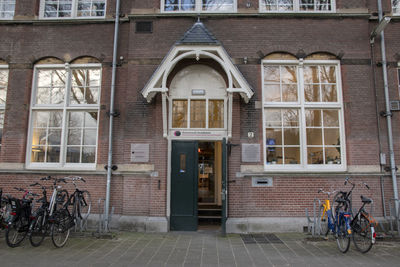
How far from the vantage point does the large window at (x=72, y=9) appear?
346 inches

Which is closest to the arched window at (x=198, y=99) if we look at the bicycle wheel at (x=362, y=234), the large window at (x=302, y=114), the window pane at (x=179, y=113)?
the window pane at (x=179, y=113)

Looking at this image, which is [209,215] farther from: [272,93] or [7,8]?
[7,8]

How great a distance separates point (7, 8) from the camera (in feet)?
29.7

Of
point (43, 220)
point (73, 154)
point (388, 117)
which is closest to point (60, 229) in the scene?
point (43, 220)

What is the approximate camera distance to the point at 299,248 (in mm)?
5852

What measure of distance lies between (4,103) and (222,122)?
7.10 meters

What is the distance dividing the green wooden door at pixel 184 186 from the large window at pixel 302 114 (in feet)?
7.21

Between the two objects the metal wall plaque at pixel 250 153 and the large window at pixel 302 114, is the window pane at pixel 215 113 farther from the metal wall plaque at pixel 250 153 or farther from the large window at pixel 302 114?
the large window at pixel 302 114

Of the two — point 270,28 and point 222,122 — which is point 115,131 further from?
point 270,28

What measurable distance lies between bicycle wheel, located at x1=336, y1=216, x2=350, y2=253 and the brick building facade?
5.11 ft

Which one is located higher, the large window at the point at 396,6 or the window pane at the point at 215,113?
the large window at the point at 396,6

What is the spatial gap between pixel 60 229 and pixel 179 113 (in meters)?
4.22

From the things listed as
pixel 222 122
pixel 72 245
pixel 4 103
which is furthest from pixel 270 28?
pixel 4 103

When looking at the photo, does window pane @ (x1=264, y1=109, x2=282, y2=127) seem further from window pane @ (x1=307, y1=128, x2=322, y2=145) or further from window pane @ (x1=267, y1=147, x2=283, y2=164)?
window pane @ (x1=307, y1=128, x2=322, y2=145)
